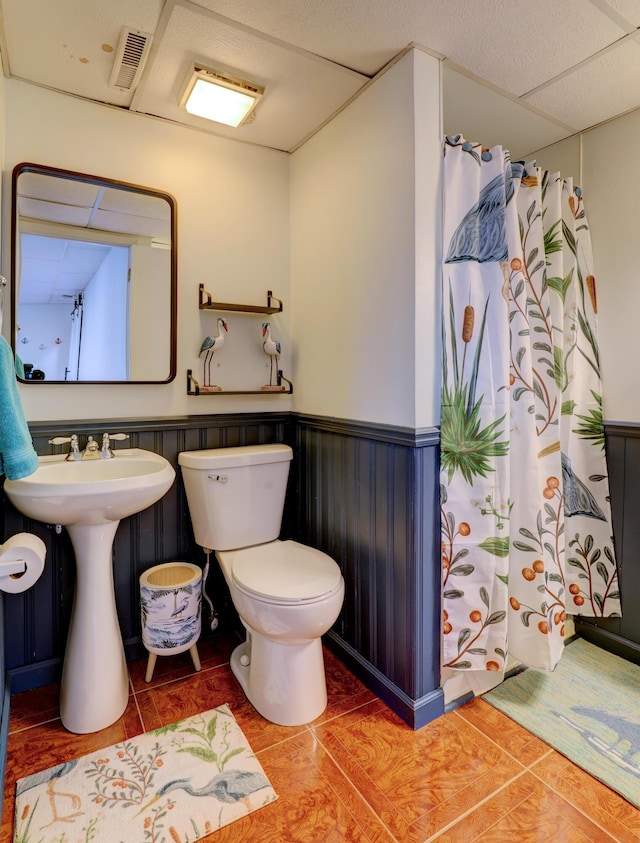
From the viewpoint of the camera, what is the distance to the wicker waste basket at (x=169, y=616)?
1.79 m

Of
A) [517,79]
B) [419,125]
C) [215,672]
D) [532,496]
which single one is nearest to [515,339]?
[532,496]

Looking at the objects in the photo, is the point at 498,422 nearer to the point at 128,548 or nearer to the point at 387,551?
the point at 387,551

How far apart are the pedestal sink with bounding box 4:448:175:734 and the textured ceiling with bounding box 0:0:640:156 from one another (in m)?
1.39

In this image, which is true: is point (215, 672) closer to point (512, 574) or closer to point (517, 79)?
point (512, 574)

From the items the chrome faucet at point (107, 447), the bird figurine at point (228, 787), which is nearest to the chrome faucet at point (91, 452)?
the chrome faucet at point (107, 447)

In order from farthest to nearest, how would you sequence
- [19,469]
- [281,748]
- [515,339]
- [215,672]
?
[215,672] → [515,339] → [281,748] → [19,469]

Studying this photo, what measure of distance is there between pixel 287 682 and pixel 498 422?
1.15 meters

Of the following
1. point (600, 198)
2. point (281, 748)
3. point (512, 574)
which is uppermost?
point (600, 198)

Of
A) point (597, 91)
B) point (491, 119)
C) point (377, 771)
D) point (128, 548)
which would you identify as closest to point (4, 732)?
point (128, 548)

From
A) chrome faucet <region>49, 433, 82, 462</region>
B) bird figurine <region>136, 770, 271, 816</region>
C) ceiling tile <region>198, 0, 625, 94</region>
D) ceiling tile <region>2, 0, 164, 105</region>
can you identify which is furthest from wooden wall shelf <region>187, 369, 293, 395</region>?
bird figurine <region>136, 770, 271, 816</region>

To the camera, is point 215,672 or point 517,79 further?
point 215,672

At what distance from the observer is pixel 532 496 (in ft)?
5.48

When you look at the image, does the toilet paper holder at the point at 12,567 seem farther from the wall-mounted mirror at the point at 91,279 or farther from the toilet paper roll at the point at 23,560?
the wall-mounted mirror at the point at 91,279

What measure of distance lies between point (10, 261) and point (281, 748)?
1925 mm
